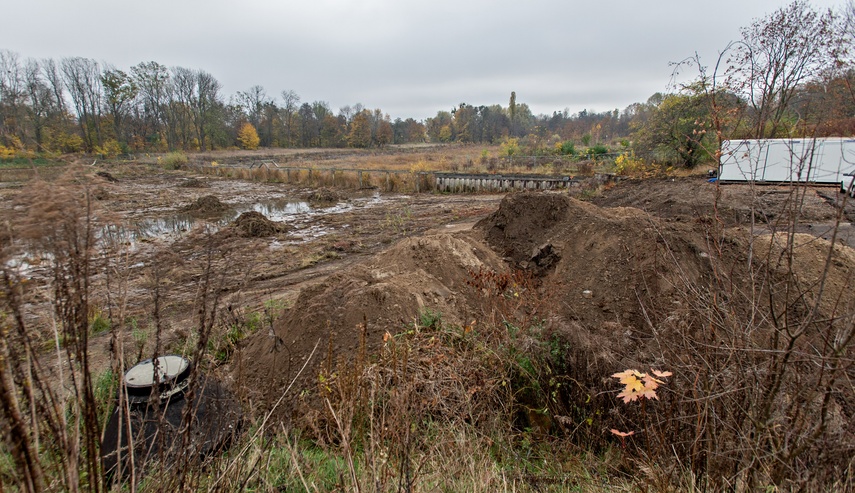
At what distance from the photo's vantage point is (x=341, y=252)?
12625mm

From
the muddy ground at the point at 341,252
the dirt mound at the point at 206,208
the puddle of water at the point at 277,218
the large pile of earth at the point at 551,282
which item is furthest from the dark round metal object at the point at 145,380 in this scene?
the dirt mound at the point at 206,208

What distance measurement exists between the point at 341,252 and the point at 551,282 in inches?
282

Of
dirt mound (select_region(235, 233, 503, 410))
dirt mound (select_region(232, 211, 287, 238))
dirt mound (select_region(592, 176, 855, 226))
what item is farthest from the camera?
dirt mound (select_region(232, 211, 287, 238))

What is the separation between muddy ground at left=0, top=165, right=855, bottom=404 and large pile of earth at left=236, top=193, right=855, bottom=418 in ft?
0.12

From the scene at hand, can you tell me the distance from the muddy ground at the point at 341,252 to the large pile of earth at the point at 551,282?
37mm

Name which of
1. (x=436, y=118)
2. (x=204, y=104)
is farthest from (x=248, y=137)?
(x=436, y=118)

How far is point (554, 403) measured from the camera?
4.02 m

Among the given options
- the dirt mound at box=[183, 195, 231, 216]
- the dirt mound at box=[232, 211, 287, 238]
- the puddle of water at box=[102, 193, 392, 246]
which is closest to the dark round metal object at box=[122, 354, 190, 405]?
the puddle of water at box=[102, 193, 392, 246]

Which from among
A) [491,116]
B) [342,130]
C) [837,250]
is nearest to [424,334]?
[837,250]

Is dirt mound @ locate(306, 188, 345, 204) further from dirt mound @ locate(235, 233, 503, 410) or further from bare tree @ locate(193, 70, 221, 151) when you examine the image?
bare tree @ locate(193, 70, 221, 151)

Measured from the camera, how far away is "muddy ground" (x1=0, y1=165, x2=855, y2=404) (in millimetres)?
2021

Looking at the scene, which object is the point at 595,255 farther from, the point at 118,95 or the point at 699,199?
the point at 118,95

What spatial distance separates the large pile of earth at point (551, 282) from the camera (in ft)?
14.7

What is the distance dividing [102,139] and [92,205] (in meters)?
71.2
